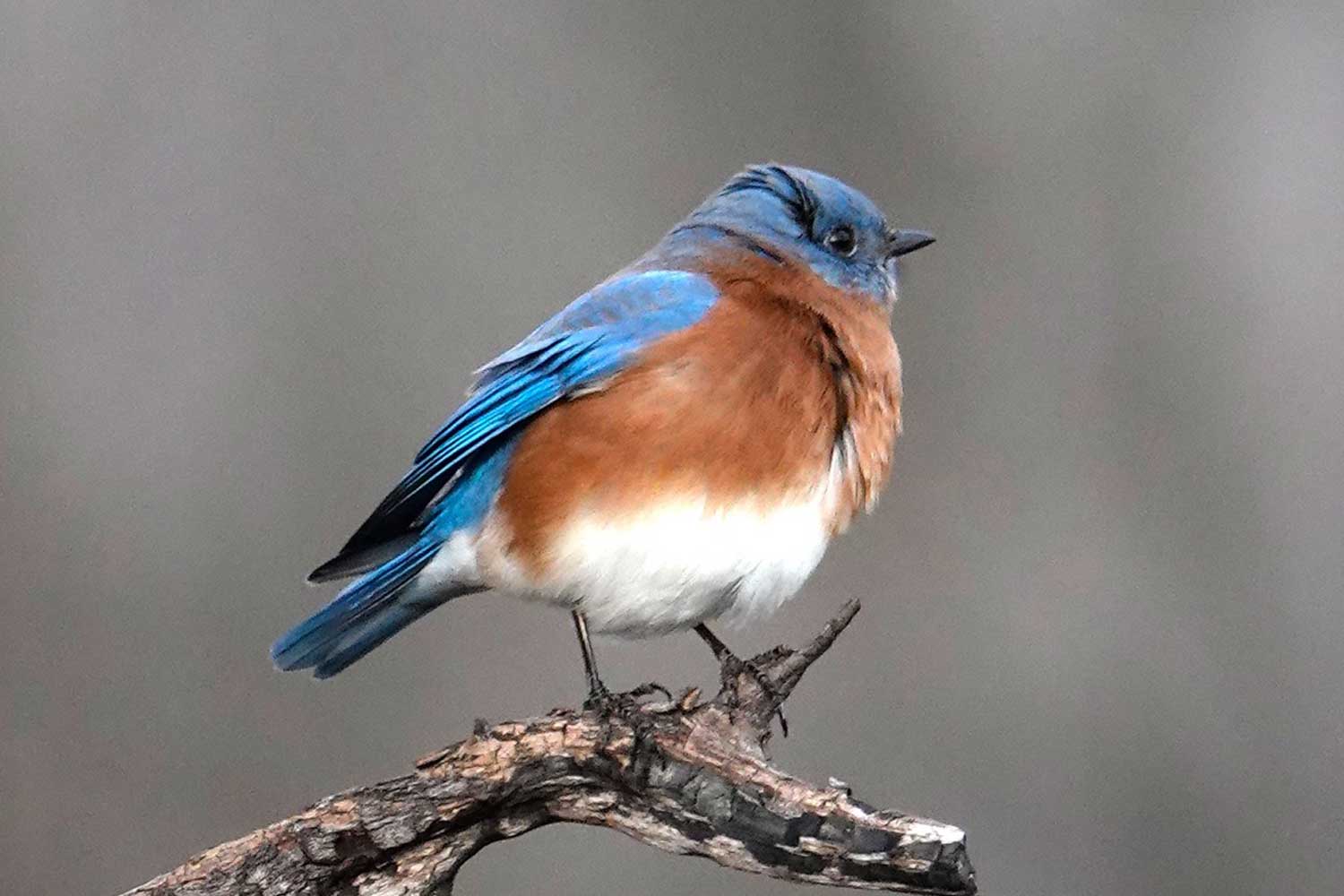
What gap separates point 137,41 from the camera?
10.3ft

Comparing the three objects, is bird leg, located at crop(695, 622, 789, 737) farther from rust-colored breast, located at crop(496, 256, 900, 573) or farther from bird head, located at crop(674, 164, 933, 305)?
bird head, located at crop(674, 164, 933, 305)

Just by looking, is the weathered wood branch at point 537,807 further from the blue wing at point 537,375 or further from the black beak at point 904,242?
the black beak at point 904,242

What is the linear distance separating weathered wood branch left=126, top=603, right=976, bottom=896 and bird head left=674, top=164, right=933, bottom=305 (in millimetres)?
718

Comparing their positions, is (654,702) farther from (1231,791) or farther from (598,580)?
(1231,791)

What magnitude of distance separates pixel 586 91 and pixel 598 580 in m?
1.50

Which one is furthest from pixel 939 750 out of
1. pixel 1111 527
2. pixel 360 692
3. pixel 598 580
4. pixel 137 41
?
pixel 137 41

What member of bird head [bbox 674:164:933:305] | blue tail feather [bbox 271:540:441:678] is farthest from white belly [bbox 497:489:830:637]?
bird head [bbox 674:164:933:305]

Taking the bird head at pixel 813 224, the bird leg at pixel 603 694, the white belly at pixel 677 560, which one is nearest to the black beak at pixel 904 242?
the bird head at pixel 813 224

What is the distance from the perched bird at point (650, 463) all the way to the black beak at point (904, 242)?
0.13 metres

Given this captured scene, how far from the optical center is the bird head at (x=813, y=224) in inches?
91.4

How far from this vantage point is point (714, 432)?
79.0 inches

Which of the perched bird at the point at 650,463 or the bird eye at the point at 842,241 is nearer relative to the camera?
the perched bird at the point at 650,463

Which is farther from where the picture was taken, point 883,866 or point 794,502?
point 794,502

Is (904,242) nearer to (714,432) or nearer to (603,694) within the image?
(714,432)
